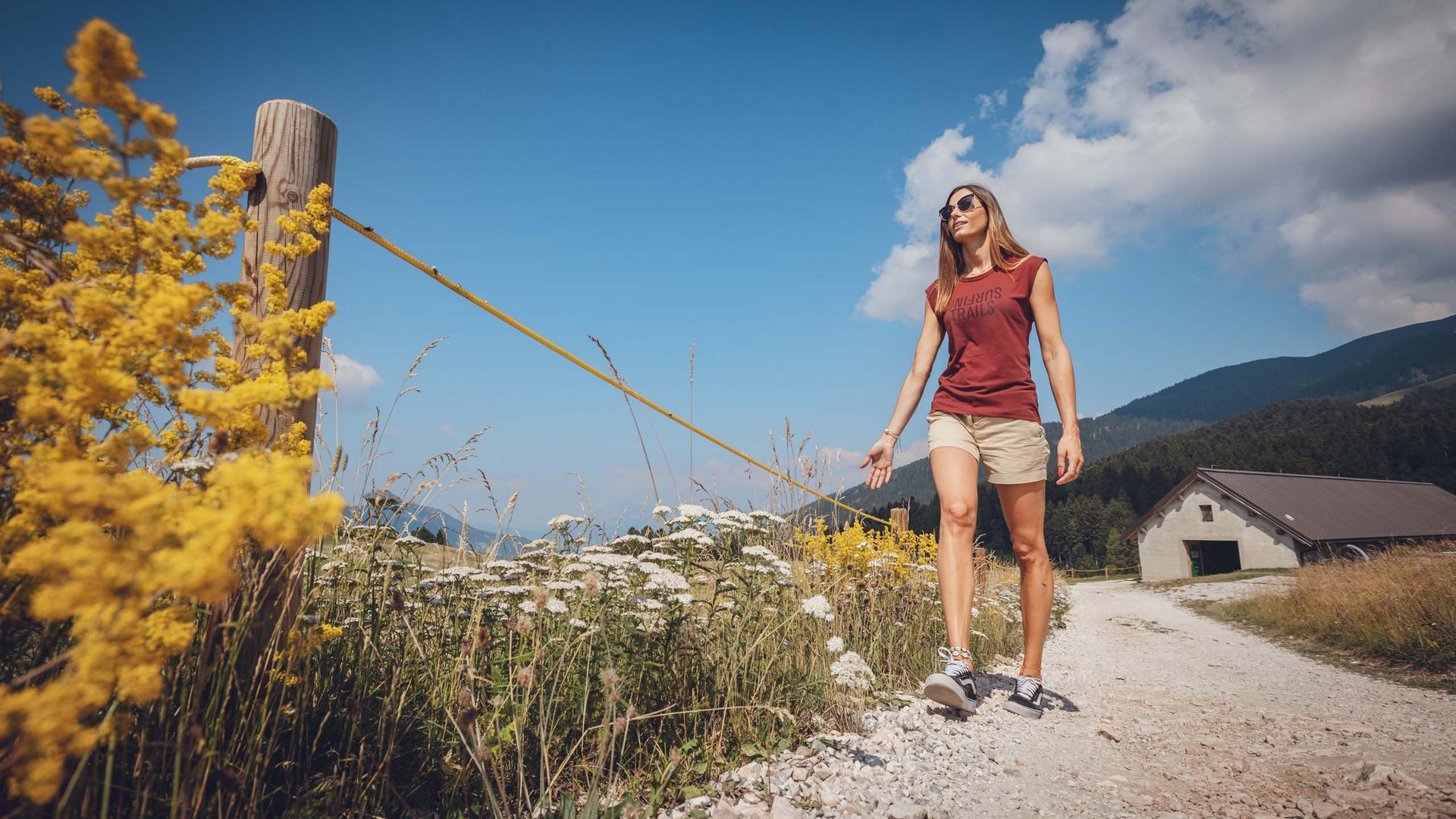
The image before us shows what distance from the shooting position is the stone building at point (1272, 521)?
30.0m

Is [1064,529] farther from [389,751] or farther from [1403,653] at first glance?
[389,751]

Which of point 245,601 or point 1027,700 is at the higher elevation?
point 245,601

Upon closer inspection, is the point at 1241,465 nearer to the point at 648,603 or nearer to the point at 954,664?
the point at 954,664

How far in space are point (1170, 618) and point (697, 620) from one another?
1353 centimetres

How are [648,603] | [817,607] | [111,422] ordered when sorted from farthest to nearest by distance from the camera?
1. [817,607]
2. [648,603]
3. [111,422]

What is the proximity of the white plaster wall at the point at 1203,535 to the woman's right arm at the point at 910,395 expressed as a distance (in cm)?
3655

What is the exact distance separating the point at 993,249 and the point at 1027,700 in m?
2.70

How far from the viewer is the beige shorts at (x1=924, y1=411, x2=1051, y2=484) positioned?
344 cm

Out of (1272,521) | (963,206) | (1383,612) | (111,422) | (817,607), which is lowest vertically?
(1272,521)

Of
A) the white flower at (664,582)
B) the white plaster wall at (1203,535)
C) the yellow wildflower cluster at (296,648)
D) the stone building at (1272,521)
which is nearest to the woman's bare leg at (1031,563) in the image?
the white flower at (664,582)

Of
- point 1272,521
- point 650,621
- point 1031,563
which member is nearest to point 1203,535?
point 1272,521

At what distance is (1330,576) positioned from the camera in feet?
35.3

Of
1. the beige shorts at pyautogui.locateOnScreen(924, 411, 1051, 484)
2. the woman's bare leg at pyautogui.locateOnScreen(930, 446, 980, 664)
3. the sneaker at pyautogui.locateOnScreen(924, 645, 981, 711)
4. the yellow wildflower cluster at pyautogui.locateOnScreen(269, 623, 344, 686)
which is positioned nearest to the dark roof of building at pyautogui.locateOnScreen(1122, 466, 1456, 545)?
the beige shorts at pyautogui.locateOnScreen(924, 411, 1051, 484)

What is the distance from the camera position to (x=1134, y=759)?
8.96 feet
